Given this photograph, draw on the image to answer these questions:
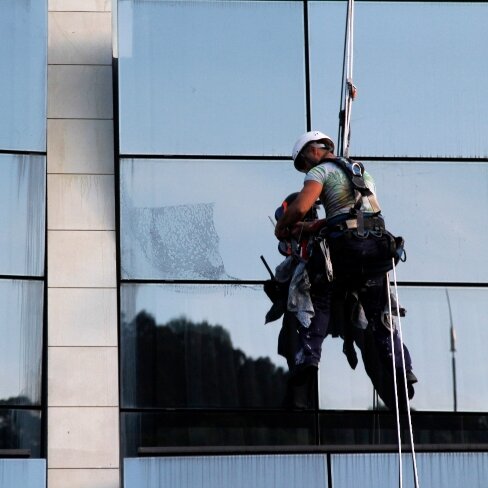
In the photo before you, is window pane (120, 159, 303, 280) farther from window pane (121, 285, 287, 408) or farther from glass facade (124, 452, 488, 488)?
glass facade (124, 452, 488, 488)

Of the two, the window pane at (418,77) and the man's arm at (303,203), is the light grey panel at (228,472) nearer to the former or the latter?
the man's arm at (303,203)

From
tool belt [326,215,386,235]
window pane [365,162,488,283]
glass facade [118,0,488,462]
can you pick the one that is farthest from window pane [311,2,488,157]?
tool belt [326,215,386,235]

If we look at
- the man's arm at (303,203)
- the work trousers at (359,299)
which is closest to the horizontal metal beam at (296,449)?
the work trousers at (359,299)

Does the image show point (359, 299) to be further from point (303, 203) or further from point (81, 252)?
point (81, 252)

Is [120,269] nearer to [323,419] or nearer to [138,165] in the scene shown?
[138,165]

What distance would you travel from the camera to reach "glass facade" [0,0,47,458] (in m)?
15.9

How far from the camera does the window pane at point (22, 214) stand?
53.3ft

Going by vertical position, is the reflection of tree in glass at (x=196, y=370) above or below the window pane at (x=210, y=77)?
below

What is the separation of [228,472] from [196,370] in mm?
941

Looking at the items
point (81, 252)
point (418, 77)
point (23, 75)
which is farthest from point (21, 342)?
point (418, 77)

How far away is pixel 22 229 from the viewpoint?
53.5 ft

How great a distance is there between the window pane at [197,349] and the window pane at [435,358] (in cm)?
46

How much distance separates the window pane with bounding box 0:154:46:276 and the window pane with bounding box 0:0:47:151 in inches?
6.7

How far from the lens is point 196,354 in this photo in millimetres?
16203
